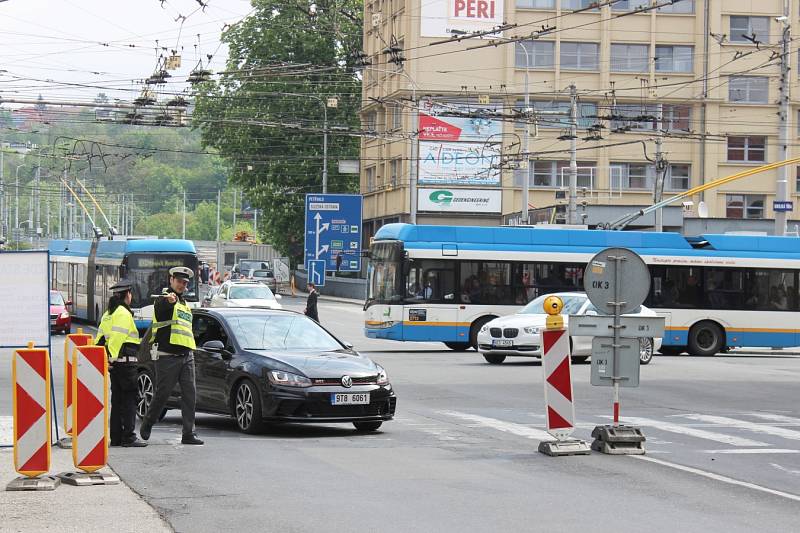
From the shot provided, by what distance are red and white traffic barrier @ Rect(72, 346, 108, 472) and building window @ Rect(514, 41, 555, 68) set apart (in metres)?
57.8

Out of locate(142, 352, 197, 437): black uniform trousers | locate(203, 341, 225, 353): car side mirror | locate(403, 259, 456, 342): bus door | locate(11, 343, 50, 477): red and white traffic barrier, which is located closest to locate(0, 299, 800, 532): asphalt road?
locate(142, 352, 197, 437): black uniform trousers

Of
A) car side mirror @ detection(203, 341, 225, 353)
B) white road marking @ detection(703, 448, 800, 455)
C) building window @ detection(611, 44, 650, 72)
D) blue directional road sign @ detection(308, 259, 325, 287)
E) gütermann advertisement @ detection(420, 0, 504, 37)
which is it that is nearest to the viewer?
white road marking @ detection(703, 448, 800, 455)

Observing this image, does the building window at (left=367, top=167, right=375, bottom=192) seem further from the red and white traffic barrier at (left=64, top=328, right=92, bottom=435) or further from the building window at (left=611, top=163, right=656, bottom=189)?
the red and white traffic barrier at (left=64, top=328, right=92, bottom=435)

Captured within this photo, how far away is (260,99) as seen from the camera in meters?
71.3

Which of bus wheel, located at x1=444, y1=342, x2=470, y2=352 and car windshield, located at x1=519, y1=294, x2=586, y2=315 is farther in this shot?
bus wheel, located at x1=444, y1=342, x2=470, y2=352

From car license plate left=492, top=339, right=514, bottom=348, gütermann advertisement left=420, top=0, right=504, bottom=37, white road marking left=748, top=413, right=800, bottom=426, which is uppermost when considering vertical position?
gütermann advertisement left=420, top=0, right=504, bottom=37

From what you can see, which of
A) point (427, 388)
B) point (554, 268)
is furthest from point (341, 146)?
point (427, 388)

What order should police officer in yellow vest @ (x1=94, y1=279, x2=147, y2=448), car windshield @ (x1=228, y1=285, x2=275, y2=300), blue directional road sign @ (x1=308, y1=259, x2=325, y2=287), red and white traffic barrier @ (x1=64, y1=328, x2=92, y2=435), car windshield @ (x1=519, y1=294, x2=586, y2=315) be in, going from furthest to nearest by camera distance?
blue directional road sign @ (x1=308, y1=259, x2=325, y2=287)
car windshield @ (x1=228, y1=285, x2=275, y2=300)
car windshield @ (x1=519, y1=294, x2=586, y2=315)
red and white traffic barrier @ (x1=64, y1=328, x2=92, y2=435)
police officer in yellow vest @ (x1=94, y1=279, x2=147, y2=448)

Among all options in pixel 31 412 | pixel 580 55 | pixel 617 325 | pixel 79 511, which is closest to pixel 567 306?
pixel 617 325

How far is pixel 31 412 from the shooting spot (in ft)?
34.6

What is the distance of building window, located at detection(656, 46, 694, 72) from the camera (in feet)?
225

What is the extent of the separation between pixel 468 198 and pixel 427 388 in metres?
45.3

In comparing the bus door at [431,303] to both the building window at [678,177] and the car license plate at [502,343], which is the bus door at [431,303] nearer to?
the car license plate at [502,343]

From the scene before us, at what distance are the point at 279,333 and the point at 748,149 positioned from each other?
5692cm
